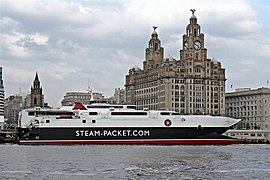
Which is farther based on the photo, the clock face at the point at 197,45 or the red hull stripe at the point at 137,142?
the clock face at the point at 197,45

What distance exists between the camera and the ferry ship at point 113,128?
325ft

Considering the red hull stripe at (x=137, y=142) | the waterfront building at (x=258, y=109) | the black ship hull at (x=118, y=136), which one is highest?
the waterfront building at (x=258, y=109)

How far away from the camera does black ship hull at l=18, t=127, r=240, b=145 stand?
324ft

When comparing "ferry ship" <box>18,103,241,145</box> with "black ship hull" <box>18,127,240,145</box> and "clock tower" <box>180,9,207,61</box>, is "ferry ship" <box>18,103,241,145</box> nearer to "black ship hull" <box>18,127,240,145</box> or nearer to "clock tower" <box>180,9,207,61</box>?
"black ship hull" <box>18,127,240,145</box>

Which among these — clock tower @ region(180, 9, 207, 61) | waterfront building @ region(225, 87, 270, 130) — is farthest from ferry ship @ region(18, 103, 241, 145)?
clock tower @ region(180, 9, 207, 61)

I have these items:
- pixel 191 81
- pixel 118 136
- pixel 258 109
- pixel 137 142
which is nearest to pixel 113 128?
pixel 118 136

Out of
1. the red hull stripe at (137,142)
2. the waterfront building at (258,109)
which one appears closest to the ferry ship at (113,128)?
the red hull stripe at (137,142)

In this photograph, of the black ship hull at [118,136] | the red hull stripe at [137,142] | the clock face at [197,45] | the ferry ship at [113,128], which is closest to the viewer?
the red hull stripe at [137,142]

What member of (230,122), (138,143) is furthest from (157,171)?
(230,122)

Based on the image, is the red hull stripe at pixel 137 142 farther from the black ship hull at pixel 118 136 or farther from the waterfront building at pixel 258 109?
the waterfront building at pixel 258 109

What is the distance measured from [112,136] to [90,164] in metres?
50.0

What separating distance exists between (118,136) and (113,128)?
183 cm

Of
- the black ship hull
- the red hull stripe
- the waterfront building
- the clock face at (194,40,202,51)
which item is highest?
the clock face at (194,40,202,51)

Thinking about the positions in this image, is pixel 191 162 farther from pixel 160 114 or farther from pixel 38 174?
pixel 160 114
